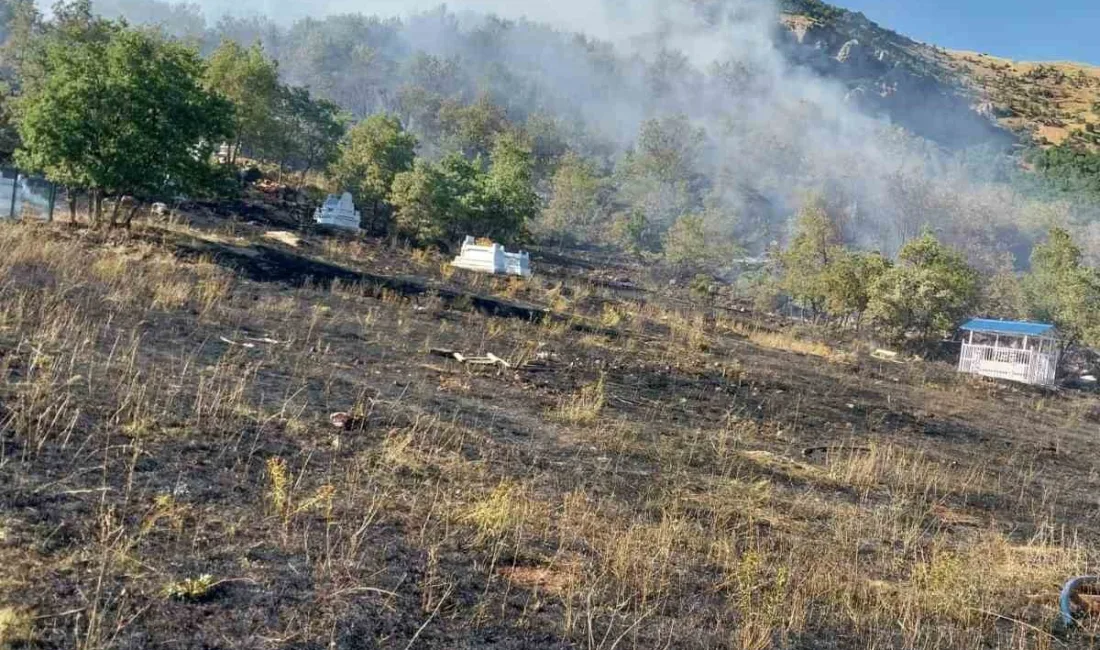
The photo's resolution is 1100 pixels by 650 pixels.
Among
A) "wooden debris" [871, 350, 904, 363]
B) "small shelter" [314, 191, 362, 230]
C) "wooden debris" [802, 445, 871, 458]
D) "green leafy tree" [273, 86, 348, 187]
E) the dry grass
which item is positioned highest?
"green leafy tree" [273, 86, 348, 187]

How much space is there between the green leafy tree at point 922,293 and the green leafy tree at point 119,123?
2200 cm

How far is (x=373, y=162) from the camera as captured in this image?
32875 millimetres

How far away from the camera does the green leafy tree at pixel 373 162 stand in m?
32.2

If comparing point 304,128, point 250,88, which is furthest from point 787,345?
point 304,128

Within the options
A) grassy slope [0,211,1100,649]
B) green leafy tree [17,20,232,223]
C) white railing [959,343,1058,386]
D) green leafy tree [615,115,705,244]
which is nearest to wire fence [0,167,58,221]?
green leafy tree [17,20,232,223]

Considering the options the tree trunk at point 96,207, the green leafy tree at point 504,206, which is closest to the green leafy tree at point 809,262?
the green leafy tree at point 504,206

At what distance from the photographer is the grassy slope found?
3383mm

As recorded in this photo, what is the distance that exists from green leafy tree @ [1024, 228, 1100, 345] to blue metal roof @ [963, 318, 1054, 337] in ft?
4.67

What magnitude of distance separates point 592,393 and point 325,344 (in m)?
3.26

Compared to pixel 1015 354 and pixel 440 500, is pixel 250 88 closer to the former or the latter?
pixel 1015 354

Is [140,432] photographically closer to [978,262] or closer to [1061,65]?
Result: [978,262]

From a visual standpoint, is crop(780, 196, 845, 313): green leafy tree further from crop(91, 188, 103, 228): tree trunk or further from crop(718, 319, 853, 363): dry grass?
crop(91, 188, 103, 228): tree trunk

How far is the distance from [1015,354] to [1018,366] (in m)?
0.41

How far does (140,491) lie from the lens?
409 centimetres
